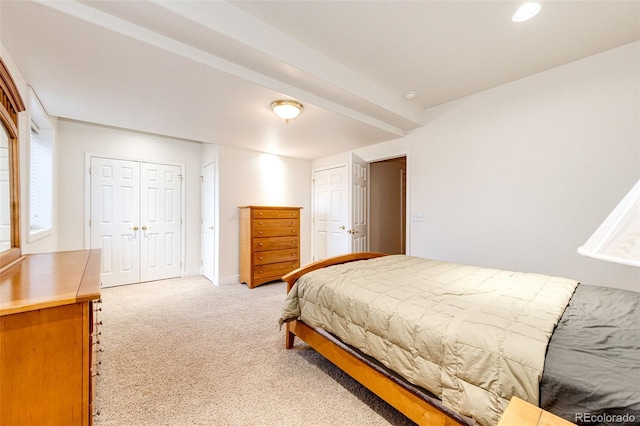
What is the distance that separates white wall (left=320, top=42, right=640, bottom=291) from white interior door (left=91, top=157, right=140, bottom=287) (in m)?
4.43

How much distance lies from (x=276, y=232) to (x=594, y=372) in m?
3.80

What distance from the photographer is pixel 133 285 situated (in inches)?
159

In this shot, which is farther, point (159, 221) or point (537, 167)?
point (159, 221)

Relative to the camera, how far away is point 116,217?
13.0 ft

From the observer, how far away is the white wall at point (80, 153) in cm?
358

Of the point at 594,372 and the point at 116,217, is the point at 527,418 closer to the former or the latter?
the point at 594,372

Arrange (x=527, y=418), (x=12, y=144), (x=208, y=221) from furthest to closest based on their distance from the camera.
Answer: (x=208, y=221)
(x=12, y=144)
(x=527, y=418)

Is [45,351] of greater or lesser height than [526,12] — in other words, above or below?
below

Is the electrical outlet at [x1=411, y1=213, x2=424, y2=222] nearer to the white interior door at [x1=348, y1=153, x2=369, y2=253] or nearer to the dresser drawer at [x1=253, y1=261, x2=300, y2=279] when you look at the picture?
the white interior door at [x1=348, y1=153, x2=369, y2=253]

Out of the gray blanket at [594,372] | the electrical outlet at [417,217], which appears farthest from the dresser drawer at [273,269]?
the gray blanket at [594,372]

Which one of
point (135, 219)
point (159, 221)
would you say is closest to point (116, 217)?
point (135, 219)

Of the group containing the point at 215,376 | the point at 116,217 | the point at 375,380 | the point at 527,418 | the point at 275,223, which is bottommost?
the point at 215,376

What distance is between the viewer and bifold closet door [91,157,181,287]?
12.7ft

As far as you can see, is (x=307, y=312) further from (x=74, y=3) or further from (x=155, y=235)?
(x=155, y=235)
